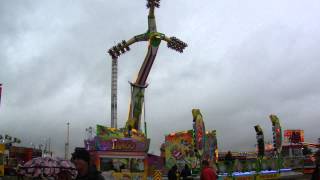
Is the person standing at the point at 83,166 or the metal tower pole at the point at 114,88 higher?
the metal tower pole at the point at 114,88

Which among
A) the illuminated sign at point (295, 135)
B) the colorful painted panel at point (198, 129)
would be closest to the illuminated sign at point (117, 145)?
the colorful painted panel at point (198, 129)

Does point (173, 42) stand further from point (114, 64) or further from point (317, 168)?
point (317, 168)

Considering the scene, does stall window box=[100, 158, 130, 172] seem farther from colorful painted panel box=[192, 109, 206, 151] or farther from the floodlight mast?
the floodlight mast

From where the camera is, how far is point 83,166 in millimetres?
6949

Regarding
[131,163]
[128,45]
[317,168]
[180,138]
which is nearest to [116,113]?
[128,45]

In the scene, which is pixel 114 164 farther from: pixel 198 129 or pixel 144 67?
pixel 144 67

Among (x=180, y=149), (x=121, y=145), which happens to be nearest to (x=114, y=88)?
(x=180, y=149)

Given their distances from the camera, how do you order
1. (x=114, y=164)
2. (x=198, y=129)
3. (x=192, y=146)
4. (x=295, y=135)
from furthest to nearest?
(x=295, y=135) < (x=192, y=146) < (x=198, y=129) < (x=114, y=164)

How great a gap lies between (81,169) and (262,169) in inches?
1049

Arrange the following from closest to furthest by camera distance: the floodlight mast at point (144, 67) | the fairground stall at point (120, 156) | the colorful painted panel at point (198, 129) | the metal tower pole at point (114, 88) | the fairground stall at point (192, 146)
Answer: the fairground stall at point (120, 156) → the colorful painted panel at point (198, 129) → the fairground stall at point (192, 146) → the floodlight mast at point (144, 67) → the metal tower pole at point (114, 88)

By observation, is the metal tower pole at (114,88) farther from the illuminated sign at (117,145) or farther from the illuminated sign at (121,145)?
the illuminated sign at (121,145)

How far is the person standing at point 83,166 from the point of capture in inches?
272

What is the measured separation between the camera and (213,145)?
112 ft

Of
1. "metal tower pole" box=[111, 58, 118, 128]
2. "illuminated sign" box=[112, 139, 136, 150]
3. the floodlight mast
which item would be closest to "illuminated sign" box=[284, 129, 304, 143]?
"metal tower pole" box=[111, 58, 118, 128]
